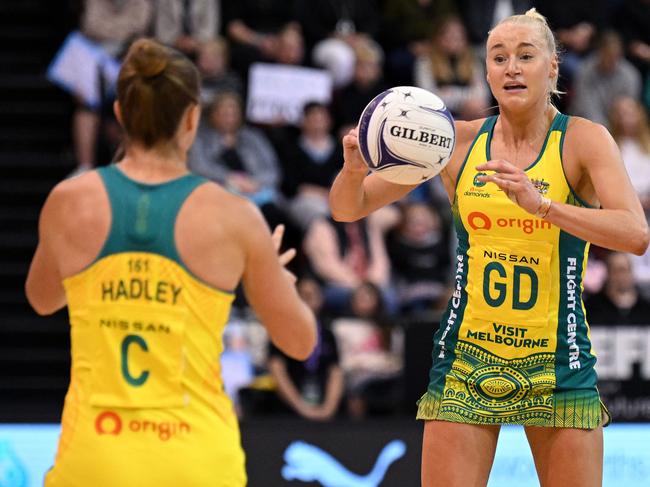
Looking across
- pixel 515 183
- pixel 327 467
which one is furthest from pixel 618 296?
pixel 515 183

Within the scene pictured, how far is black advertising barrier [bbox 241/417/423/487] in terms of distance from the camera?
699 cm

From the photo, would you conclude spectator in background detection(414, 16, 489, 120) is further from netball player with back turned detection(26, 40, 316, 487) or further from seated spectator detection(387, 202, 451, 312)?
netball player with back turned detection(26, 40, 316, 487)

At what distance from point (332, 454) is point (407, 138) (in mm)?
3429

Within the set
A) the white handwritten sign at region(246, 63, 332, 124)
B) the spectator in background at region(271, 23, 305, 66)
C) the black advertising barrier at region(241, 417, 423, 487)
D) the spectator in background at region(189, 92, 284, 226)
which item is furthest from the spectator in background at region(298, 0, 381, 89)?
the black advertising barrier at region(241, 417, 423, 487)

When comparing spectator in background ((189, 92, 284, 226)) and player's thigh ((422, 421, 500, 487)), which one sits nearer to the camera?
player's thigh ((422, 421, 500, 487))

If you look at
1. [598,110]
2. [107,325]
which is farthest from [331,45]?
[107,325]

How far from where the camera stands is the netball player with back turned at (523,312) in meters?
4.07

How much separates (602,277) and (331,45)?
3060mm

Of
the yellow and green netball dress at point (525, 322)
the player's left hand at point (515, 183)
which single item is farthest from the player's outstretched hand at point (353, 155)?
the player's left hand at point (515, 183)

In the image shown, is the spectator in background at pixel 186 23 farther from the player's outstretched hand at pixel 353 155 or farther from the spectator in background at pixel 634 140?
the player's outstretched hand at pixel 353 155

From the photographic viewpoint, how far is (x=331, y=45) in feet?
34.2

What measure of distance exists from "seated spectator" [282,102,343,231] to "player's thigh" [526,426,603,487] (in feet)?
18.3

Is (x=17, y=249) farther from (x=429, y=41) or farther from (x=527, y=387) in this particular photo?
(x=527, y=387)

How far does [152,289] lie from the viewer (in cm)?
312
